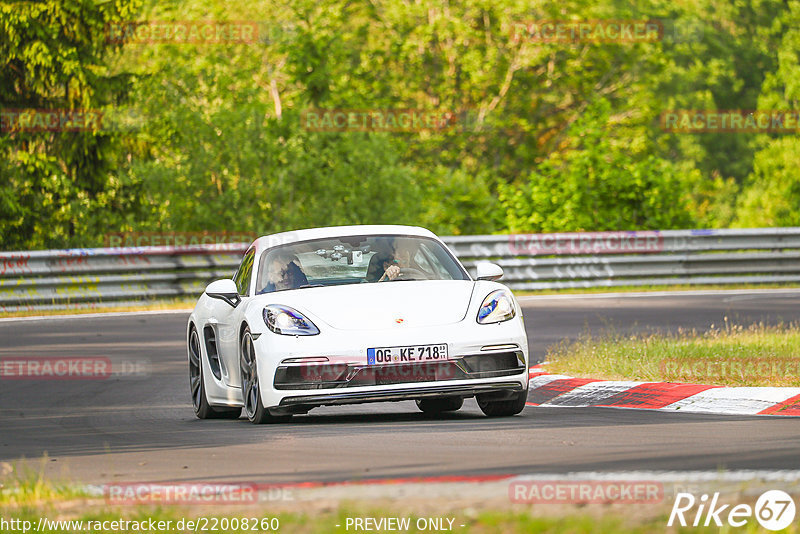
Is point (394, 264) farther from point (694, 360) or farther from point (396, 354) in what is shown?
point (694, 360)

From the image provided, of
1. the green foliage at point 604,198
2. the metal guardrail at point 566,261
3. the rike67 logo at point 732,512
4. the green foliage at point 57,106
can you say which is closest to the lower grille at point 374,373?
the rike67 logo at point 732,512

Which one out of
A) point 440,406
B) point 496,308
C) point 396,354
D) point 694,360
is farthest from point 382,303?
point 694,360

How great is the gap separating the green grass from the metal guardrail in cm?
1085

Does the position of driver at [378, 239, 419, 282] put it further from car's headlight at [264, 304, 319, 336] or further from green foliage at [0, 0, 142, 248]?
green foliage at [0, 0, 142, 248]

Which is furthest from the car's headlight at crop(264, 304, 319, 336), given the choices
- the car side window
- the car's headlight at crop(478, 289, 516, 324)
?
the car's headlight at crop(478, 289, 516, 324)

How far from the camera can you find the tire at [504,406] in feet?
33.3

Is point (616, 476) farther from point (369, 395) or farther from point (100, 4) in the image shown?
point (100, 4)

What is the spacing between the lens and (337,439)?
28.8ft

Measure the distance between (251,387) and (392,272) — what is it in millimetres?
1321

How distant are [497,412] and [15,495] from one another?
4432 millimetres

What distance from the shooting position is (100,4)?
103 feet

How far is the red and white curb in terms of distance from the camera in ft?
33.7

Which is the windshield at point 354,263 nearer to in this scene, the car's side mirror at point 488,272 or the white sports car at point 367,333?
the white sports car at point 367,333

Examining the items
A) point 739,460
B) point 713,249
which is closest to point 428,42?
point 713,249
